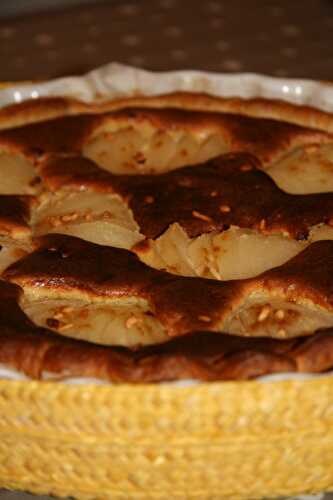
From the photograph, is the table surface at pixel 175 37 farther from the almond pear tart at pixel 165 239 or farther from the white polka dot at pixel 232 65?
the almond pear tart at pixel 165 239

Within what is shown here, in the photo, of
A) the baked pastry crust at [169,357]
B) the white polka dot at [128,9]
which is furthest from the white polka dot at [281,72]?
the baked pastry crust at [169,357]

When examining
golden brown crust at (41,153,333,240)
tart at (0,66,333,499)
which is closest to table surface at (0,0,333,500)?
tart at (0,66,333,499)

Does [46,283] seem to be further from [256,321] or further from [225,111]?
[225,111]

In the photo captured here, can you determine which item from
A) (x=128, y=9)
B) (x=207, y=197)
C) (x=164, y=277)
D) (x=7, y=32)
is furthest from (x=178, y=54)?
(x=164, y=277)

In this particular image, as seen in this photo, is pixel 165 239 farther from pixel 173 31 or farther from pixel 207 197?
pixel 173 31

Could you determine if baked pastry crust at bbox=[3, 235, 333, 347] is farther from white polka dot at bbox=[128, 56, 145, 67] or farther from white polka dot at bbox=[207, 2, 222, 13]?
white polka dot at bbox=[207, 2, 222, 13]
